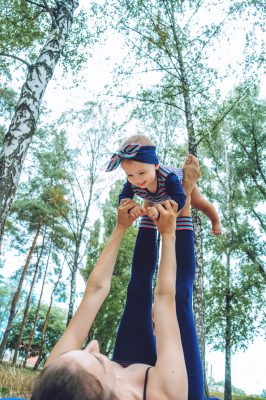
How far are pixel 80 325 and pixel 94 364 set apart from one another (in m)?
0.31

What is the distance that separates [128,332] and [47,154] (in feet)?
46.3

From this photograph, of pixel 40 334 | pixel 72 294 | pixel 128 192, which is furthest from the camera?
pixel 40 334

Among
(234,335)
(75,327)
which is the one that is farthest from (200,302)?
(234,335)

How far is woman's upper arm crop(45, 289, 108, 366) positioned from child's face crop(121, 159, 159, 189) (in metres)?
0.87

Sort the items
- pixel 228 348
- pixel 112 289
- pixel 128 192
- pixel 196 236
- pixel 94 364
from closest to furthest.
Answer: pixel 94 364, pixel 128 192, pixel 196 236, pixel 228 348, pixel 112 289

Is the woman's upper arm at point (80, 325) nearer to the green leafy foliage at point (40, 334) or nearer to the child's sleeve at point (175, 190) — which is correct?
the child's sleeve at point (175, 190)

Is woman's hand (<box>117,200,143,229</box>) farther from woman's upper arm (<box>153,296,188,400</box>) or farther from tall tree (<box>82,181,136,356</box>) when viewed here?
tall tree (<box>82,181,136,356</box>)

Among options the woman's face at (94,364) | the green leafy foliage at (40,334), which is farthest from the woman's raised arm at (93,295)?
the green leafy foliage at (40,334)

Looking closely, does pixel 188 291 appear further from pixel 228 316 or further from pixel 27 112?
pixel 228 316

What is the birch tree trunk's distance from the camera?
3713 mm

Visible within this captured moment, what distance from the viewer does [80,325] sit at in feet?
4.27

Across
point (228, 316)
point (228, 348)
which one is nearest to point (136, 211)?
point (228, 316)

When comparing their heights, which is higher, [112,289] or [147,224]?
[112,289]

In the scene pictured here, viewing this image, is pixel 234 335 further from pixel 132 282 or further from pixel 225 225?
pixel 132 282
